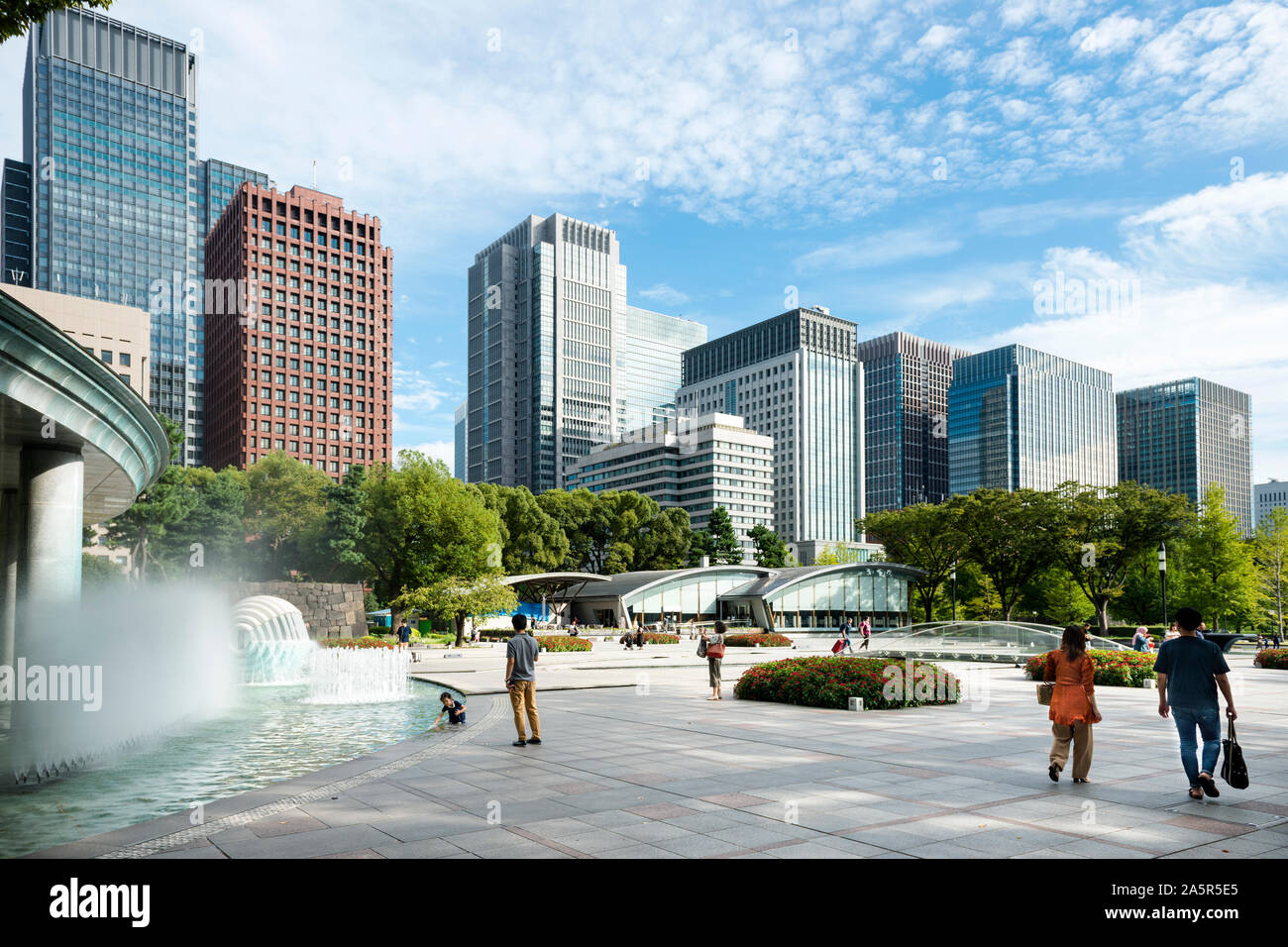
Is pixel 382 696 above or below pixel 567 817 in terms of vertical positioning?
below

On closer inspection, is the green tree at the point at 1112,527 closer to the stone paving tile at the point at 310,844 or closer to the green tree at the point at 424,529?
the green tree at the point at 424,529

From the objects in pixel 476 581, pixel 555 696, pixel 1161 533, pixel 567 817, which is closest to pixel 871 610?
pixel 1161 533

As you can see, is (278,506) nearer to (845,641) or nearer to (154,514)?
(154,514)

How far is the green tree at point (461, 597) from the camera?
48.5 m

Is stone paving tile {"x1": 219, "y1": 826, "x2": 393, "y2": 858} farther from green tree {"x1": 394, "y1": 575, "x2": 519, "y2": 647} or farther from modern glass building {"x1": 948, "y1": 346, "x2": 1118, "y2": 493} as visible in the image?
modern glass building {"x1": 948, "y1": 346, "x2": 1118, "y2": 493}

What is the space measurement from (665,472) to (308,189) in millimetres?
73731

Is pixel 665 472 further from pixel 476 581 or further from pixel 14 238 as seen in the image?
pixel 14 238

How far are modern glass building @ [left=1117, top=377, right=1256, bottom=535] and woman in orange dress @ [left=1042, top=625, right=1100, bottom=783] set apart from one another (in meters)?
170

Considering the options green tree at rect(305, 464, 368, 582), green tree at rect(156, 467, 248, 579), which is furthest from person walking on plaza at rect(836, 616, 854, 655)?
green tree at rect(156, 467, 248, 579)

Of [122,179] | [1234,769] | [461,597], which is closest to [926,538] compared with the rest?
[461,597]

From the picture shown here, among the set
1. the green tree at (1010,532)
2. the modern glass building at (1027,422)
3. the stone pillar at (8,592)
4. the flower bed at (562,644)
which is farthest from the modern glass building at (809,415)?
the stone pillar at (8,592)
